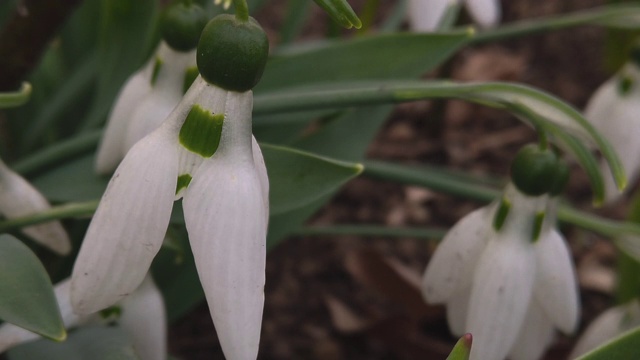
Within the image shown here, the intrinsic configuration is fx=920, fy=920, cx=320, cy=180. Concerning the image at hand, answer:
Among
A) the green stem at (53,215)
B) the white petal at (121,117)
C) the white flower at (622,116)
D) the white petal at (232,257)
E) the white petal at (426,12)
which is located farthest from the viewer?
the white flower at (622,116)

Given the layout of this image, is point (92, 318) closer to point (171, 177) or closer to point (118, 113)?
point (118, 113)

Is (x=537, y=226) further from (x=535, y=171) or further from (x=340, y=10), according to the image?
(x=340, y=10)

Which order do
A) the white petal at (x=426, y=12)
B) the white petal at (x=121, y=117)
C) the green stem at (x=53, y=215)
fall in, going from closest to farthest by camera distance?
the green stem at (x=53, y=215)
the white petal at (x=121, y=117)
the white petal at (x=426, y=12)

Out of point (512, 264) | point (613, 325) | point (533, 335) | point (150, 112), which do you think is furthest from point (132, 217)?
point (613, 325)

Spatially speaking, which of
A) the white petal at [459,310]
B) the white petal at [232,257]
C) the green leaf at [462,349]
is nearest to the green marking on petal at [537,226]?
the white petal at [459,310]

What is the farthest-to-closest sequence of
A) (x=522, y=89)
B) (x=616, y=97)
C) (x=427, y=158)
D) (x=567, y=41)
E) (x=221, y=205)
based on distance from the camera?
1. (x=567, y=41)
2. (x=427, y=158)
3. (x=616, y=97)
4. (x=522, y=89)
5. (x=221, y=205)

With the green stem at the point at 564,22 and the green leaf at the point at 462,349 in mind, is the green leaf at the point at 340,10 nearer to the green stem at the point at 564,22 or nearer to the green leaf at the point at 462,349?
the green leaf at the point at 462,349

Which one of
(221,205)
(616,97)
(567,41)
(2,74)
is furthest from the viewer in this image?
(567,41)

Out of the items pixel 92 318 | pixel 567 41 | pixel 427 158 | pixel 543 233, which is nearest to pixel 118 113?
pixel 92 318
